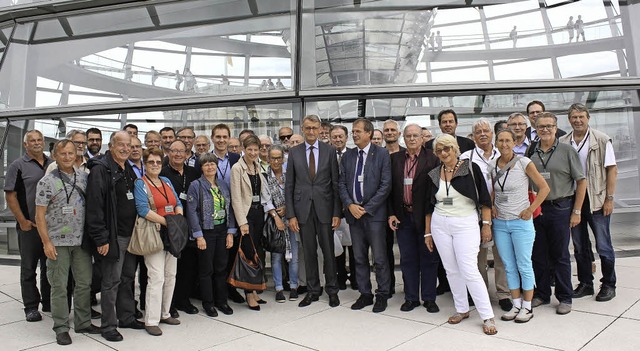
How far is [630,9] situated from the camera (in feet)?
24.6

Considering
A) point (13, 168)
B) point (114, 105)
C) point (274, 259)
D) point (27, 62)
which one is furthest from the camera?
point (27, 62)

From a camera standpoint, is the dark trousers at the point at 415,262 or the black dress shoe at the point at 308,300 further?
the black dress shoe at the point at 308,300

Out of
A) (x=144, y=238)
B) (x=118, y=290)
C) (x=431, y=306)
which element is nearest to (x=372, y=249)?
(x=431, y=306)

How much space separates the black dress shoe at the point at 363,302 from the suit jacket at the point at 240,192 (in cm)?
153

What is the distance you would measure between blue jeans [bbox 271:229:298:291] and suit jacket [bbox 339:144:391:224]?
0.81 m

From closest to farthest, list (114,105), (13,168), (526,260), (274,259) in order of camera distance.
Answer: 1. (526,260)
2. (13,168)
3. (274,259)
4. (114,105)

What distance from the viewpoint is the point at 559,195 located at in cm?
435

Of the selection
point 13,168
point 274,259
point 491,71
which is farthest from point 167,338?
point 491,71

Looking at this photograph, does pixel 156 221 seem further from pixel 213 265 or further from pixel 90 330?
pixel 90 330

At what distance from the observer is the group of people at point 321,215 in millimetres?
4008

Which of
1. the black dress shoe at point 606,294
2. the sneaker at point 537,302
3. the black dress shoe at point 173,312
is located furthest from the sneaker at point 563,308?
the black dress shoe at point 173,312

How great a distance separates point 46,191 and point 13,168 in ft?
3.76

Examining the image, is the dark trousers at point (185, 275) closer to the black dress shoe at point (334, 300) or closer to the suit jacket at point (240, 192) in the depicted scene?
the suit jacket at point (240, 192)

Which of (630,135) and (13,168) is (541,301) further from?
(13,168)
